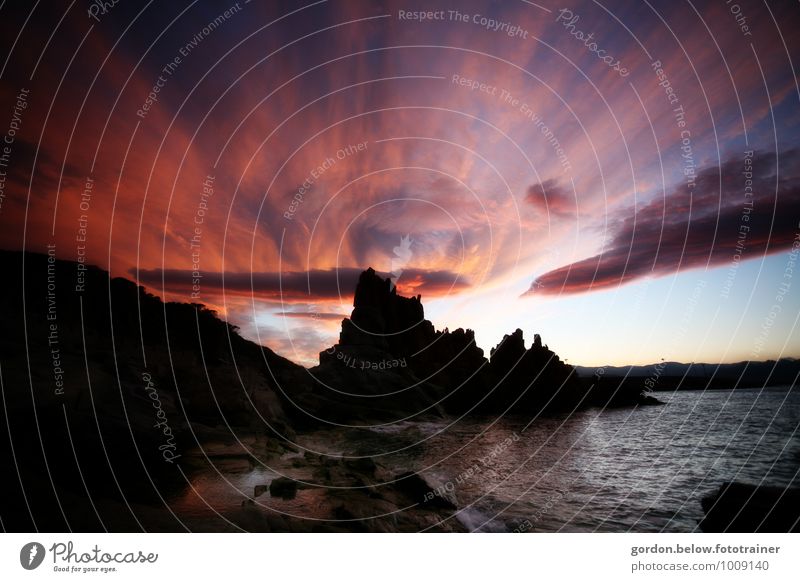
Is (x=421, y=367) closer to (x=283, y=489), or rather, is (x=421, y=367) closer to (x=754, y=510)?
(x=283, y=489)

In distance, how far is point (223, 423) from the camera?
67.3 feet

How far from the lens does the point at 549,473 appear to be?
840 inches

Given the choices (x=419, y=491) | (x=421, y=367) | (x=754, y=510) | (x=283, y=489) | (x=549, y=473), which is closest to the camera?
(x=754, y=510)

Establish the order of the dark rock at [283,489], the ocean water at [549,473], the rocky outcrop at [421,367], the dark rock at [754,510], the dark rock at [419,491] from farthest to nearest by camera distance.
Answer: the rocky outcrop at [421,367] < the dark rock at [419,491] < the ocean water at [549,473] < the dark rock at [283,489] < the dark rock at [754,510]

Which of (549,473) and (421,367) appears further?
(421,367)

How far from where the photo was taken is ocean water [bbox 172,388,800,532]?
12.0 m

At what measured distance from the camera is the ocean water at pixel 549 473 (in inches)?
473

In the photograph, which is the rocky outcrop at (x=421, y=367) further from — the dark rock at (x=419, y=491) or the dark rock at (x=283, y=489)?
the dark rock at (x=283, y=489)

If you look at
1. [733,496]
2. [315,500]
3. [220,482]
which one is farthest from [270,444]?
[733,496]

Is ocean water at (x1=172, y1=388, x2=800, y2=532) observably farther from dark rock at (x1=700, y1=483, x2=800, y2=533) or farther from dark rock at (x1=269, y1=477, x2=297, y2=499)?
dark rock at (x1=700, y1=483, x2=800, y2=533)

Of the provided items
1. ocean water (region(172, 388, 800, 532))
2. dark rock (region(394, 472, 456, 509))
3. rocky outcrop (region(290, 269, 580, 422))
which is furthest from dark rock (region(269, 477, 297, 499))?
rocky outcrop (region(290, 269, 580, 422))

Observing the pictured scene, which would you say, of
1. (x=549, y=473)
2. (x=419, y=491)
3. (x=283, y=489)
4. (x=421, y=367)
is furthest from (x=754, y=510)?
(x=421, y=367)

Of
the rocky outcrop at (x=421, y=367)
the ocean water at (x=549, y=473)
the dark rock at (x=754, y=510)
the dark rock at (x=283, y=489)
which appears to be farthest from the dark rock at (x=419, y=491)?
the rocky outcrop at (x=421, y=367)

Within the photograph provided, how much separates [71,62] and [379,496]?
1784cm
